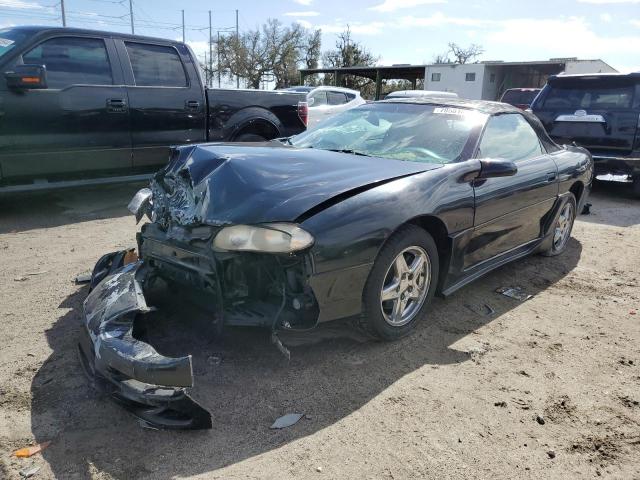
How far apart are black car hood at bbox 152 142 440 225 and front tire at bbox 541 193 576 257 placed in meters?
2.30

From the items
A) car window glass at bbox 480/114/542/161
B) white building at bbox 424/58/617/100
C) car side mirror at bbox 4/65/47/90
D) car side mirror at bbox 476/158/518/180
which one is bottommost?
car side mirror at bbox 476/158/518/180

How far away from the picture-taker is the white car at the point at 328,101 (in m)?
14.1

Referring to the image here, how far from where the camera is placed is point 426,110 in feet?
13.5

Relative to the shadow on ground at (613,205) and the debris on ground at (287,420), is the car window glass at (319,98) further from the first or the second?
the debris on ground at (287,420)

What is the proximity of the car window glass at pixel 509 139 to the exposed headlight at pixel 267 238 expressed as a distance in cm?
186

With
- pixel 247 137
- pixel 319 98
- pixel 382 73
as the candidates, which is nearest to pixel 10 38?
pixel 247 137

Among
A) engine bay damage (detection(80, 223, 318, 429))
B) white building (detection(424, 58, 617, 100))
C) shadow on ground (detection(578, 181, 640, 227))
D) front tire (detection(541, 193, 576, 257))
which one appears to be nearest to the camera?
engine bay damage (detection(80, 223, 318, 429))

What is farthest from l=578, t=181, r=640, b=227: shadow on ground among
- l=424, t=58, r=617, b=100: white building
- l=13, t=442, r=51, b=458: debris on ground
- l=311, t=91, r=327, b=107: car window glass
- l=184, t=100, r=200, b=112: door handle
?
l=424, t=58, r=617, b=100: white building

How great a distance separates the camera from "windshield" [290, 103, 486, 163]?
368 centimetres

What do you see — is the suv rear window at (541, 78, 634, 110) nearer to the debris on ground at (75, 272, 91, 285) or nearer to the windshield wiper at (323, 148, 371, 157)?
the windshield wiper at (323, 148, 371, 157)

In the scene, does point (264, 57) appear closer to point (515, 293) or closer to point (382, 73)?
point (382, 73)

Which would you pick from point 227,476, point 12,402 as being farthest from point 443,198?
point 12,402

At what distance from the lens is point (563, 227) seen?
5.19 metres

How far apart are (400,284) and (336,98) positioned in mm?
13313
